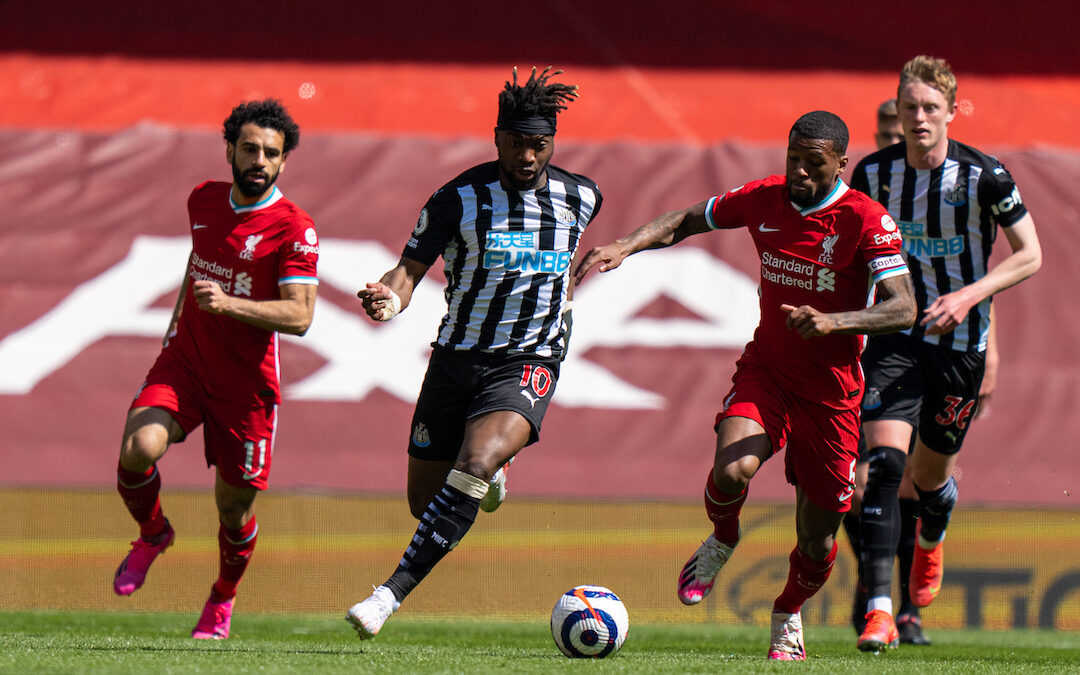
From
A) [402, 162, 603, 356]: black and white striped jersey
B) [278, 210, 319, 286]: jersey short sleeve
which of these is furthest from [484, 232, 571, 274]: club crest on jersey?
[278, 210, 319, 286]: jersey short sleeve

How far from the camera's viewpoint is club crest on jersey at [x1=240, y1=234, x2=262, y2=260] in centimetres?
586

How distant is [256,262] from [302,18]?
7407 millimetres

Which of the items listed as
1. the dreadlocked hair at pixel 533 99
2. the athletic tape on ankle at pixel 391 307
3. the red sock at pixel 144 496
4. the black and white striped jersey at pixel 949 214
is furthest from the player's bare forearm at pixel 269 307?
the black and white striped jersey at pixel 949 214

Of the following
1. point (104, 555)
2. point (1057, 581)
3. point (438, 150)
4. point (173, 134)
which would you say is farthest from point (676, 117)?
point (104, 555)

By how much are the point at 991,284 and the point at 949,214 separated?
0.49 metres

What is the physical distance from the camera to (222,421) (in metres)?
5.93

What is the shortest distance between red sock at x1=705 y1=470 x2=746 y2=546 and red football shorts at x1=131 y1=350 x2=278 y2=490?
6.77 feet

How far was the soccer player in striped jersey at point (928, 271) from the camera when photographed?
610 centimetres

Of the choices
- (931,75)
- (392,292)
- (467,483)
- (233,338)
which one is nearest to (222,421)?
(233,338)

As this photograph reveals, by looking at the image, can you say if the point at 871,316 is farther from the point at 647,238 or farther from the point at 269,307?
the point at 269,307

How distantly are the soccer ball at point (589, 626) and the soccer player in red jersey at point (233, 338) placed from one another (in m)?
1.76

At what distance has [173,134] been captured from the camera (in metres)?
9.09

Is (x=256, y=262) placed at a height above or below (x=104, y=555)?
above

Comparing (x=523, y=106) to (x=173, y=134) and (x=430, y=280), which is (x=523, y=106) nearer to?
(x=430, y=280)
